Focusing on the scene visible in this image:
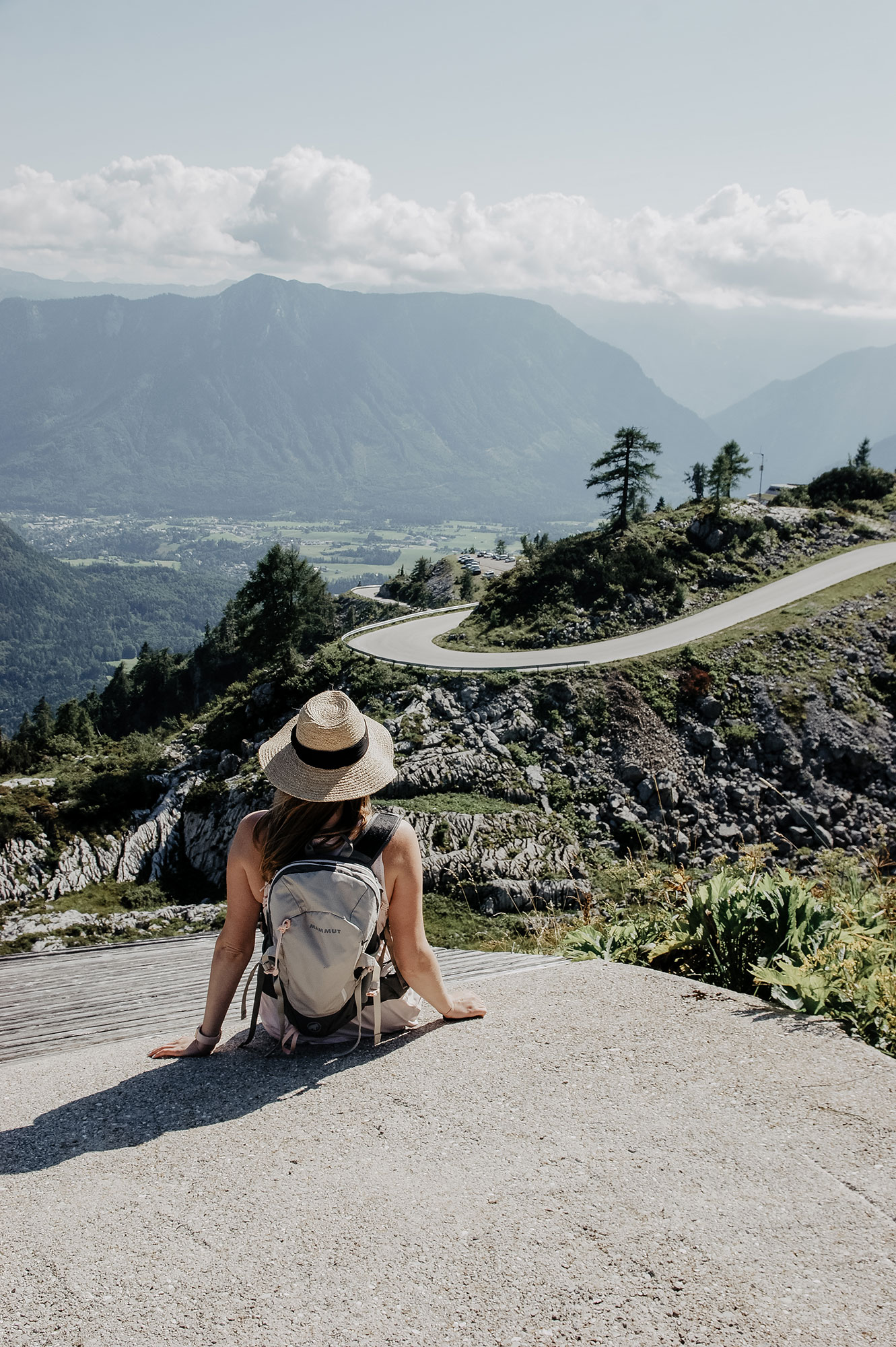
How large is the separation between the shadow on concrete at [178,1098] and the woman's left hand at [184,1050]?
4 centimetres

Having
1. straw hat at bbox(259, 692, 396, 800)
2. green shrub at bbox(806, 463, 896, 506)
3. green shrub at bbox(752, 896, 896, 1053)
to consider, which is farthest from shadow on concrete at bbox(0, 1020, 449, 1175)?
green shrub at bbox(806, 463, 896, 506)

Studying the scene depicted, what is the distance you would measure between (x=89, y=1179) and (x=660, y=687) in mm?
28850

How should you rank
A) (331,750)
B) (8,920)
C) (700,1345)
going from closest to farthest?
1. (700,1345)
2. (331,750)
3. (8,920)

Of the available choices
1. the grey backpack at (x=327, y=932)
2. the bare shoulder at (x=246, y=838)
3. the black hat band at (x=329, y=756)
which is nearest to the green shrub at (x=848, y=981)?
the grey backpack at (x=327, y=932)

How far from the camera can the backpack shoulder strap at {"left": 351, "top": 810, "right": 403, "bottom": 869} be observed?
13.8 feet

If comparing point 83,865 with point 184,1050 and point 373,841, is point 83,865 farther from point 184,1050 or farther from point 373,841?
point 373,841

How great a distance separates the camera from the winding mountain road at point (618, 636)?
32.8m

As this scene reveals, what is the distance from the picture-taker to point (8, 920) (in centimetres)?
2094

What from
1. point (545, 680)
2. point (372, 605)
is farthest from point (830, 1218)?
point (372, 605)

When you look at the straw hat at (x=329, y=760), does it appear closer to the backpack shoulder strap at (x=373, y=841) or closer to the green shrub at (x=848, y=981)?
the backpack shoulder strap at (x=373, y=841)

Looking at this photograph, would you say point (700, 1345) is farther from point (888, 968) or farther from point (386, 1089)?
point (888, 968)

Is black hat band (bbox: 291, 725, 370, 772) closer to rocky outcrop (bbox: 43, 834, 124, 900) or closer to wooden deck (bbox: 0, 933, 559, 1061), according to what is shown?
wooden deck (bbox: 0, 933, 559, 1061)

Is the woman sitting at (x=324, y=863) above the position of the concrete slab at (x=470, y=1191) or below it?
above

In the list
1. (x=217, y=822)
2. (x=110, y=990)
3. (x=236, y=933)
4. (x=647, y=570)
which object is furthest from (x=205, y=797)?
(x=647, y=570)
